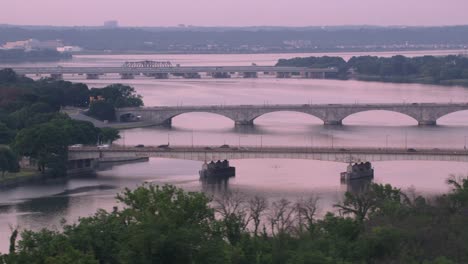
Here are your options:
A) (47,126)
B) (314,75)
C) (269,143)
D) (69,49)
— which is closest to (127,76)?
(314,75)

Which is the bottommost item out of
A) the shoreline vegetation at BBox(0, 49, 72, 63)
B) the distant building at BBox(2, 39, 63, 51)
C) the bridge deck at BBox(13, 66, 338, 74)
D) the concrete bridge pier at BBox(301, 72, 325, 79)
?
the concrete bridge pier at BBox(301, 72, 325, 79)

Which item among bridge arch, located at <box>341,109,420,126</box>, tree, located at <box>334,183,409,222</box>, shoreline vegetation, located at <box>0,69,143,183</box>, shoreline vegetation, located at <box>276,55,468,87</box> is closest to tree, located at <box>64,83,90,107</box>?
shoreline vegetation, located at <box>0,69,143,183</box>

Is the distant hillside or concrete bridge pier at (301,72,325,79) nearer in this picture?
concrete bridge pier at (301,72,325,79)

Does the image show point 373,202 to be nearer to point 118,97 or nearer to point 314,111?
point 314,111

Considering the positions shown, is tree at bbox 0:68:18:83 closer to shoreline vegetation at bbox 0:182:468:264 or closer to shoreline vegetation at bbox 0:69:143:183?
shoreline vegetation at bbox 0:69:143:183

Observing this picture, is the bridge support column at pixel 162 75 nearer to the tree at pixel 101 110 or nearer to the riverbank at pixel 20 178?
the tree at pixel 101 110

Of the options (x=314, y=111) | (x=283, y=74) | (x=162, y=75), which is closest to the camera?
(x=314, y=111)

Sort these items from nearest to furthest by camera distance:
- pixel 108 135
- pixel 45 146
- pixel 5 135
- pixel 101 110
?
pixel 45 146, pixel 5 135, pixel 108 135, pixel 101 110
